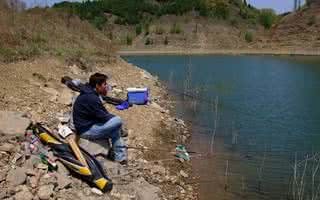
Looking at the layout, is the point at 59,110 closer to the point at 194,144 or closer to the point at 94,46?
the point at 194,144

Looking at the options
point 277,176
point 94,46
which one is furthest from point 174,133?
point 94,46

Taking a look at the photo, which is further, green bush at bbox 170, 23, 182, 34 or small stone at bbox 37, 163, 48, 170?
green bush at bbox 170, 23, 182, 34

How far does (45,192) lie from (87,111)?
194 cm

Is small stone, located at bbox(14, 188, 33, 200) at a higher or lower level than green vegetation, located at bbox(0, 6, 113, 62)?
lower

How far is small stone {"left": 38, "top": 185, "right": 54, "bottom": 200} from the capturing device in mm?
6711

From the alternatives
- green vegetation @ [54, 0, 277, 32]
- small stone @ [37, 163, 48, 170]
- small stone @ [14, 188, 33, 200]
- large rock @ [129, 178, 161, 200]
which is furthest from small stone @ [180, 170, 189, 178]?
green vegetation @ [54, 0, 277, 32]

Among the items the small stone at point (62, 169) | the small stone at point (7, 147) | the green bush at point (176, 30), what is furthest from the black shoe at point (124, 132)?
the green bush at point (176, 30)

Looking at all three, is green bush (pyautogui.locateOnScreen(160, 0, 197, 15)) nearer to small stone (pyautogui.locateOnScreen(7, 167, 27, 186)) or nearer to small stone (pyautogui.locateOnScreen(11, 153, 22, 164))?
small stone (pyautogui.locateOnScreen(11, 153, 22, 164))

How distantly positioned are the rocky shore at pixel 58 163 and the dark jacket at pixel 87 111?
69cm

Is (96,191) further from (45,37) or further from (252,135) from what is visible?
Result: (45,37)

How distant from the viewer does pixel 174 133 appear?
1297cm

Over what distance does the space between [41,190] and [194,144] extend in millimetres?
6408

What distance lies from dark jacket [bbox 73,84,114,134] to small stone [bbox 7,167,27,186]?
66.2 inches

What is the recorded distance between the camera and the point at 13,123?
820 cm
